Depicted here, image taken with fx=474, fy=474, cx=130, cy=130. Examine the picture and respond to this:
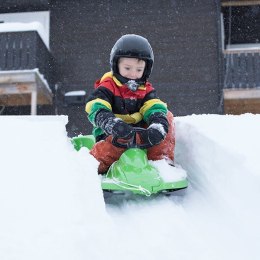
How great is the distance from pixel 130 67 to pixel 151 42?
28.0 feet

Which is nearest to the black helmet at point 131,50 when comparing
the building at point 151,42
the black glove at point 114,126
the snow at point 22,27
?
the black glove at point 114,126

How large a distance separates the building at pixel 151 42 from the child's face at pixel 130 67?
8082 mm

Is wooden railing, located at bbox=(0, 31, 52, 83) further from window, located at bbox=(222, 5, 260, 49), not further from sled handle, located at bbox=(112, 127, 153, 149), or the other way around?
sled handle, located at bbox=(112, 127, 153, 149)

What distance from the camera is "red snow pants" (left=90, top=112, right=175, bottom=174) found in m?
2.96

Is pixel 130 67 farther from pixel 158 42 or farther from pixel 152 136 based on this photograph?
pixel 158 42

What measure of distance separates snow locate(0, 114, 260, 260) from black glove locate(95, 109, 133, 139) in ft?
0.79

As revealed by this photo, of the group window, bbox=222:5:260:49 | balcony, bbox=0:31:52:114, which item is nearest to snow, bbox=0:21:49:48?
balcony, bbox=0:31:52:114

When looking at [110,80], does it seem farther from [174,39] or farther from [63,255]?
[174,39]

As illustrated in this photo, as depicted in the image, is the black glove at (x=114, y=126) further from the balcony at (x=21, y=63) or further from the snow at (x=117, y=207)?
the balcony at (x=21, y=63)

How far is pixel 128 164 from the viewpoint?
9.07 ft

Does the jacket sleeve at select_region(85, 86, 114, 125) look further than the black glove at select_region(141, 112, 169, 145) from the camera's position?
Yes

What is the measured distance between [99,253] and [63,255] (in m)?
0.15

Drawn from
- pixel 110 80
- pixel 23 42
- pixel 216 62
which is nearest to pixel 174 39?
pixel 216 62

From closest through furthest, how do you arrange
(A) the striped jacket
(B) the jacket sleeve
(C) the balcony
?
(B) the jacket sleeve < (A) the striped jacket < (C) the balcony
